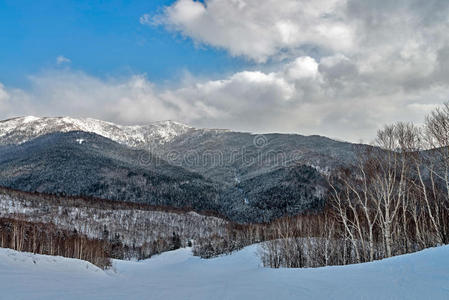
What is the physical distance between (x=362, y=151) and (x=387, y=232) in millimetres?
7405

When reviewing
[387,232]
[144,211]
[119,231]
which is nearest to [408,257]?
[387,232]

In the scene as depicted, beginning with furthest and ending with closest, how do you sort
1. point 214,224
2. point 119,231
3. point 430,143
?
1. point 214,224
2. point 119,231
3. point 430,143

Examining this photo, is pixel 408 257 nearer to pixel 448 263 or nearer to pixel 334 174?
pixel 448 263

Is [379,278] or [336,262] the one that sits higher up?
[379,278]

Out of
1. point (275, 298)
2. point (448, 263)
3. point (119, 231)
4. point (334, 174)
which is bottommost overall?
point (119, 231)

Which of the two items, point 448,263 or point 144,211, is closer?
point 448,263

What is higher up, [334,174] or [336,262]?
[334,174]

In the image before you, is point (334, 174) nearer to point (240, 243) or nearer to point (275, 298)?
point (275, 298)

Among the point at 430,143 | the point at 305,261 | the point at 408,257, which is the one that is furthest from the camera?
the point at 305,261

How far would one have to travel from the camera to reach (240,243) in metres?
96.3

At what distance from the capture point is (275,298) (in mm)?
12641

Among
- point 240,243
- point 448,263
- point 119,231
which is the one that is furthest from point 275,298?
point 119,231

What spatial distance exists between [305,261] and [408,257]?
3047 centimetres

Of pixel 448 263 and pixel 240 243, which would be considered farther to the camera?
pixel 240 243
